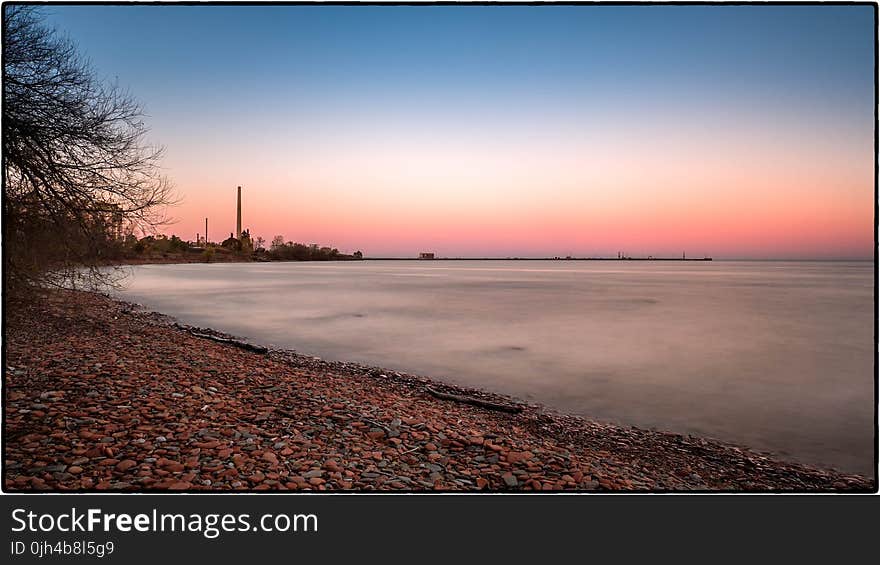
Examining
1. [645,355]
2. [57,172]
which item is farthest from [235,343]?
[645,355]

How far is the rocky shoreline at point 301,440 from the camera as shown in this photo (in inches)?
154

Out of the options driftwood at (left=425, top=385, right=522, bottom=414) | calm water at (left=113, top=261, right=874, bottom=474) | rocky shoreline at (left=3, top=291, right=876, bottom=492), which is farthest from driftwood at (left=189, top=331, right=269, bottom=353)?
driftwood at (left=425, top=385, right=522, bottom=414)

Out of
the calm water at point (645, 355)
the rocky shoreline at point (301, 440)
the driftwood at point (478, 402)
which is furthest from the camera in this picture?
the driftwood at point (478, 402)

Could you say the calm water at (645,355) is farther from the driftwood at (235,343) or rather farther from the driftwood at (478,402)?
the driftwood at (235,343)

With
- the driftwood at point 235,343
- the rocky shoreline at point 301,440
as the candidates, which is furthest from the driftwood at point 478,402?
the driftwood at point 235,343

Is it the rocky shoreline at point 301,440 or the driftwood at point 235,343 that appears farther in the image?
the driftwood at point 235,343

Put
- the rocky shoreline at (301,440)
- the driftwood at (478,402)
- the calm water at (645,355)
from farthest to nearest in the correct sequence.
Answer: the driftwood at (478,402) < the calm water at (645,355) < the rocky shoreline at (301,440)

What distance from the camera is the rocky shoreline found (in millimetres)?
3908

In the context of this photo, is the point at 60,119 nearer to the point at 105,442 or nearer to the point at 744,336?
the point at 105,442

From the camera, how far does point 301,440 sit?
470 centimetres

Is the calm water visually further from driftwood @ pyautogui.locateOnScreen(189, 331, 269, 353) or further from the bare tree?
the bare tree

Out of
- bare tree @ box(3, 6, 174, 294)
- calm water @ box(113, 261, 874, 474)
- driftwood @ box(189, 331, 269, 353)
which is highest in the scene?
bare tree @ box(3, 6, 174, 294)
